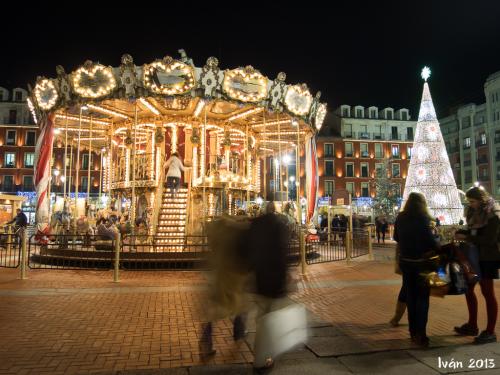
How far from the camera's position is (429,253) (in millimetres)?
4668

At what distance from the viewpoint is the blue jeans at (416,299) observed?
4.64 meters

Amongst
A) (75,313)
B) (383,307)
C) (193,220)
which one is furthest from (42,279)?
(383,307)

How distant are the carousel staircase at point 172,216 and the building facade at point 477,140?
40.9m

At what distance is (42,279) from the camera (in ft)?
31.8

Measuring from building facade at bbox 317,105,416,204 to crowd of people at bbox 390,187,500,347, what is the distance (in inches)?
2094

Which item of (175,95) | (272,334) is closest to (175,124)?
(175,95)

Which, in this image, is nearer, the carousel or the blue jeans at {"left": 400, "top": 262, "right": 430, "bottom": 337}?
the blue jeans at {"left": 400, "top": 262, "right": 430, "bottom": 337}

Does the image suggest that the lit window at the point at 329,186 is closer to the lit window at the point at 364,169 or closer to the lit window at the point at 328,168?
the lit window at the point at 328,168

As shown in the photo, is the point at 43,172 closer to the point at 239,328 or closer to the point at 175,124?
the point at 175,124

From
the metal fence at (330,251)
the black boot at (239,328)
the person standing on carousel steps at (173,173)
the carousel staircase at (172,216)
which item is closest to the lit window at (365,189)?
the metal fence at (330,251)

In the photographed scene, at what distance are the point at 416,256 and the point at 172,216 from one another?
37.0 ft

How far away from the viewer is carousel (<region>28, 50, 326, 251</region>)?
1309 centimetres

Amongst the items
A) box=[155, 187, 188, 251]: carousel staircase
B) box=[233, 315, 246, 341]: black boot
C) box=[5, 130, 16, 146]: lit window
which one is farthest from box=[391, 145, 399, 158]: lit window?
box=[233, 315, 246, 341]: black boot

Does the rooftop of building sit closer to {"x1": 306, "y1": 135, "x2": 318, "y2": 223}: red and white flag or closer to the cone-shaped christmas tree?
the cone-shaped christmas tree
